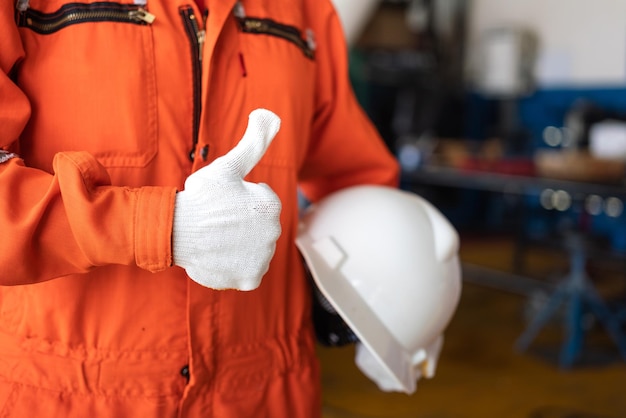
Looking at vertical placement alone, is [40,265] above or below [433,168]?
above

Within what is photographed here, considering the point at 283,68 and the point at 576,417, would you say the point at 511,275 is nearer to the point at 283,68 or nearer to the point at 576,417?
the point at 576,417

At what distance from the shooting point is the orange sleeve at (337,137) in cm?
107

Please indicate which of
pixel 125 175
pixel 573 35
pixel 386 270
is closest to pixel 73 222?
pixel 125 175

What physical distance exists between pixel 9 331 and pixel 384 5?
16.7 ft

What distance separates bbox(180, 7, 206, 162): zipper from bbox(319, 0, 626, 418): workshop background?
1.58 m

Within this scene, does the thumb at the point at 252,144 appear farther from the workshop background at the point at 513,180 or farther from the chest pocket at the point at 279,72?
the workshop background at the point at 513,180

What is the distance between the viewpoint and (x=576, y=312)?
2.95m

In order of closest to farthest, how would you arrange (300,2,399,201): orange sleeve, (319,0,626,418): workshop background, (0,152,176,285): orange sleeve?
(0,152,176,285): orange sleeve → (300,2,399,201): orange sleeve → (319,0,626,418): workshop background

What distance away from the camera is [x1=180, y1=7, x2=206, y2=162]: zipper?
0.81m

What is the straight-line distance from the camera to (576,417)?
2.42 meters

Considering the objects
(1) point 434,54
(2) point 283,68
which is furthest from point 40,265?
(1) point 434,54

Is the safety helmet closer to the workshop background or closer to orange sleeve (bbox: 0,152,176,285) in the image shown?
Result: orange sleeve (bbox: 0,152,176,285)

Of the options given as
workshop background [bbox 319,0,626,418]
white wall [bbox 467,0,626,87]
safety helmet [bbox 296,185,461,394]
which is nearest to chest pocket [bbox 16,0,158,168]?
safety helmet [bbox 296,185,461,394]

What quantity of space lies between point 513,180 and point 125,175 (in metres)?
2.77
